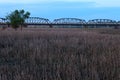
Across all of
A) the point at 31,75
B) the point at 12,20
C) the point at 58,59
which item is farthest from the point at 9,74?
the point at 12,20

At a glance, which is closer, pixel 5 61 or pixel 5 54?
pixel 5 61

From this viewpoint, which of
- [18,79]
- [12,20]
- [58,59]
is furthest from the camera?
[12,20]

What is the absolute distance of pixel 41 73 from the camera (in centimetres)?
777

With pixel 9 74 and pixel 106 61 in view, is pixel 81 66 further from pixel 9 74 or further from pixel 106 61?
pixel 9 74

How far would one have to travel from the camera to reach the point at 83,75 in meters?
7.40

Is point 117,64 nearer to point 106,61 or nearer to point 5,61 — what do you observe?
point 106,61

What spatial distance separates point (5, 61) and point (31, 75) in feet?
11.5

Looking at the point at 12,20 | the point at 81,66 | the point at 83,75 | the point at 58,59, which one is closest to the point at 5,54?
the point at 58,59

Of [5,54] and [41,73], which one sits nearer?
[41,73]

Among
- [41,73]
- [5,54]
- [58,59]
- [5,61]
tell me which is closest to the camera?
[41,73]

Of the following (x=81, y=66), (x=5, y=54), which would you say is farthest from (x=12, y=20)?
(x=81, y=66)

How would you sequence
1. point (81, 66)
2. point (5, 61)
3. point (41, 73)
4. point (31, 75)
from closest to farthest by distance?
1. point (31, 75)
2. point (41, 73)
3. point (81, 66)
4. point (5, 61)

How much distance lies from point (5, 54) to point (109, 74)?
5404 mm

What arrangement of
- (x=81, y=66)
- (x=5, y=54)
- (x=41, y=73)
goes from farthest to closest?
1. (x=5, y=54)
2. (x=81, y=66)
3. (x=41, y=73)
